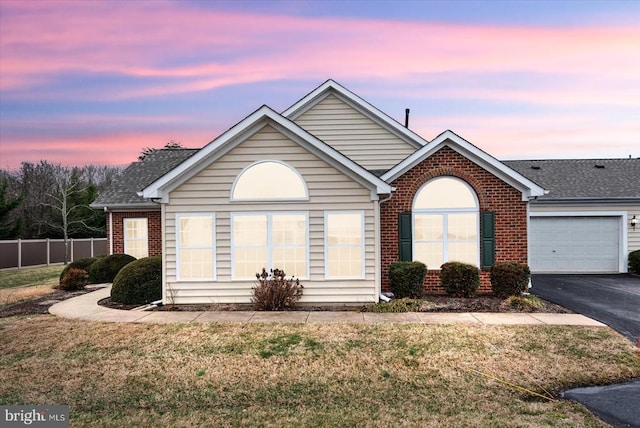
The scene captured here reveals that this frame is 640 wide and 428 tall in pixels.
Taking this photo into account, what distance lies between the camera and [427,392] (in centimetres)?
686

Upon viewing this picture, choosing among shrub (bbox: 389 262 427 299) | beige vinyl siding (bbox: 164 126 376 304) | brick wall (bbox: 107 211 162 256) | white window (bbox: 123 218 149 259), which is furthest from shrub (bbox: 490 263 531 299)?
white window (bbox: 123 218 149 259)

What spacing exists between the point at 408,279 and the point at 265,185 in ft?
15.6

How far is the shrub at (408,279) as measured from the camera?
13.1 metres

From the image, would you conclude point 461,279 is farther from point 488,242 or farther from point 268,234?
point 268,234

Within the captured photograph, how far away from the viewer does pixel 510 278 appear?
13.1 metres

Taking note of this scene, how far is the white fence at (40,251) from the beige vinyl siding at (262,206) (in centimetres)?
2080

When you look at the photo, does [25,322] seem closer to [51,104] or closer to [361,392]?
[361,392]

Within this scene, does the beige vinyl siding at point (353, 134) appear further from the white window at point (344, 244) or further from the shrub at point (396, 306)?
the shrub at point (396, 306)

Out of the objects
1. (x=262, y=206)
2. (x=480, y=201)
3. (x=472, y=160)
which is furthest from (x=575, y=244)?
(x=262, y=206)

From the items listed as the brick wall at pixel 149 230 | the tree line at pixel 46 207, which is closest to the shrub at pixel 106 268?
the brick wall at pixel 149 230

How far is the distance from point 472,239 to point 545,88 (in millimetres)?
9905

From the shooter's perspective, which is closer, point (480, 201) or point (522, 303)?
point (522, 303)

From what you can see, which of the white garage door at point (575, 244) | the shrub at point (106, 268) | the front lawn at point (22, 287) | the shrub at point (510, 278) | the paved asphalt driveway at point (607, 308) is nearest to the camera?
the paved asphalt driveway at point (607, 308)

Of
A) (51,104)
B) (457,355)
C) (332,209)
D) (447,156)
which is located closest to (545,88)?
(447,156)
